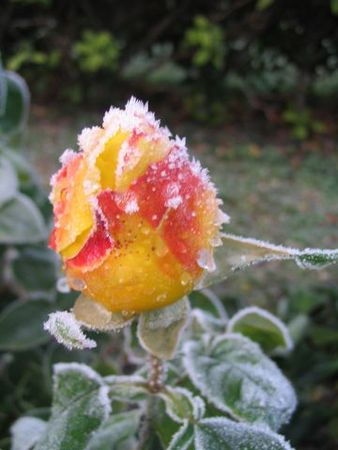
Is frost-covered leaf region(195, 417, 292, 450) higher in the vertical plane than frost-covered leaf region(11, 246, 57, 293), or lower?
lower

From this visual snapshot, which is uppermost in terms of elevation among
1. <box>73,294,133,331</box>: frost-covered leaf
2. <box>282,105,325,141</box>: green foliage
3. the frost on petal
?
<box>282,105,325,141</box>: green foliage

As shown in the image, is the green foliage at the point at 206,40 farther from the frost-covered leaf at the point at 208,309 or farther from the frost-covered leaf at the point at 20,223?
the frost-covered leaf at the point at 208,309

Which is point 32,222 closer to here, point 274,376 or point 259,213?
point 274,376

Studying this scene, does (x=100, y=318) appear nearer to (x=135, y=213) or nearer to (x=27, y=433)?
(x=135, y=213)

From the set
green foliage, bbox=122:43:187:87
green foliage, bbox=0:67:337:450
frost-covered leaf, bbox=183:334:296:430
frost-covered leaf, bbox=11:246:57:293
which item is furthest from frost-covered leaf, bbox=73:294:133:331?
green foliage, bbox=122:43:187:87

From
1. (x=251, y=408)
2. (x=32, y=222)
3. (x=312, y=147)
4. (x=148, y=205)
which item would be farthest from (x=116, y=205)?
(x=312, y=147)

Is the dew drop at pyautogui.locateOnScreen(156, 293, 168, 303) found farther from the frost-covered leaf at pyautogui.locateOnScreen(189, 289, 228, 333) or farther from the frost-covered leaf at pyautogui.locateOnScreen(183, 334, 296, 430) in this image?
the frost-covered leaf at pyautogui.locateOnScreen(189, 289, 228, 333)

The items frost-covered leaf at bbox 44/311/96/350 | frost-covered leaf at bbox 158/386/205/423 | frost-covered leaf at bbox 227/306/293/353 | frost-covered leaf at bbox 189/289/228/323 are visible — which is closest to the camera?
frost-covered leaf at bbox 44/311/96/350
